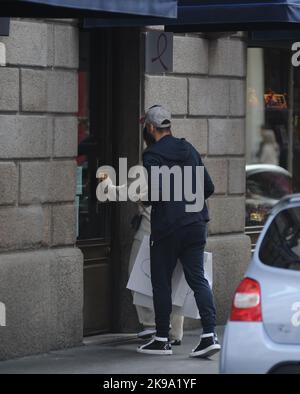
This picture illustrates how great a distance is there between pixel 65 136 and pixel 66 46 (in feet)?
2.61

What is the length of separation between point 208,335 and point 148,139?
173 cm

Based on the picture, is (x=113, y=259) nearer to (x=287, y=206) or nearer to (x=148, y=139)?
(x=148, y=139)

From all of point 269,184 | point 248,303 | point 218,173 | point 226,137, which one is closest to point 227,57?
point 226,137

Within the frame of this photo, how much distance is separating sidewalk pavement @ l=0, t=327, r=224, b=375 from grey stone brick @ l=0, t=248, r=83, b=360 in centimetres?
12

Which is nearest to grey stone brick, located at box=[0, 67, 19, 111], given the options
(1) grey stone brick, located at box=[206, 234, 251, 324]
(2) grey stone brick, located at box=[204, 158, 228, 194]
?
(2) grey stone brick, located at box=[204, 158, 228, 194]

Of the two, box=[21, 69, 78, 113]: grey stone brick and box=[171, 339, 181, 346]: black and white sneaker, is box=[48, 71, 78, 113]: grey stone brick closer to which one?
box=[21, 69, 78, 113]: grey stone brick

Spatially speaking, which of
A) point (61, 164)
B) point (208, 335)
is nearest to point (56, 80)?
point (61, 164)

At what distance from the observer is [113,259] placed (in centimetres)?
1220

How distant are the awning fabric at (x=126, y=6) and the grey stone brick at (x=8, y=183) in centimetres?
196

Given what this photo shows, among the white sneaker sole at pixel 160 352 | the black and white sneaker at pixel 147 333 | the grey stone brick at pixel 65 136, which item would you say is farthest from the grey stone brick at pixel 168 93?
the white sneaker sole at pixel 160 352

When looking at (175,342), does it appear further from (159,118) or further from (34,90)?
(34,90)

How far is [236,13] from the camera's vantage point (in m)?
11.8

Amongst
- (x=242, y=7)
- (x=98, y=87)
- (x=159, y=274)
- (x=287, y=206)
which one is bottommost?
(x=159, y=274)

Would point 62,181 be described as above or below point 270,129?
below
